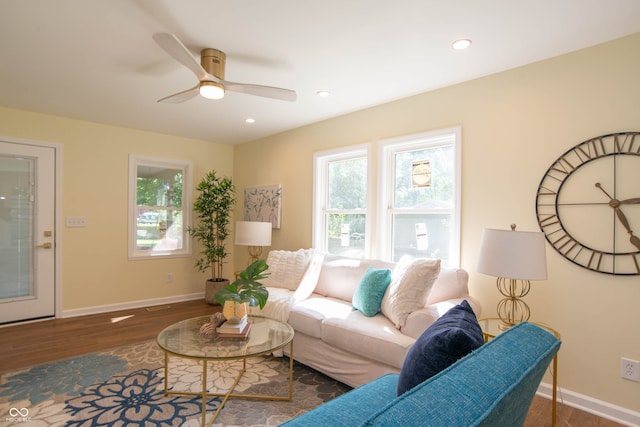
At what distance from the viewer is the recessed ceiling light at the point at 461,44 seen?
7.52 feet

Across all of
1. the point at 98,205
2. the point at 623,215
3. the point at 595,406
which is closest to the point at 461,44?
the point at 623,215

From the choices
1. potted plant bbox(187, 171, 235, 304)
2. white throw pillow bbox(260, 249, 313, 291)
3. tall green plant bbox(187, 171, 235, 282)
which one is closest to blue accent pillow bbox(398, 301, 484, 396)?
white throw pillow bbox(260, 249, 313, 291)

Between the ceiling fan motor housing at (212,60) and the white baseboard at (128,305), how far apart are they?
363 cm

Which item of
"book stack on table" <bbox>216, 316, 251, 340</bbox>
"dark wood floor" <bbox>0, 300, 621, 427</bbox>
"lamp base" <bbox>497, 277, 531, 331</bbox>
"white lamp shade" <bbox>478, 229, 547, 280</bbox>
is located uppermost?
"white lamp shade" <bbox>478, 229, 547, 280</bbox>

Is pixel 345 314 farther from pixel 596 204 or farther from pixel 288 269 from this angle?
pixel 596 204

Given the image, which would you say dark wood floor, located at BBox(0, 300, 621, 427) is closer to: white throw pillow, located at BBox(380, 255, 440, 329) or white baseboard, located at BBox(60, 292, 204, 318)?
white baseboard, located at BBox(60, 292, 204, 318)

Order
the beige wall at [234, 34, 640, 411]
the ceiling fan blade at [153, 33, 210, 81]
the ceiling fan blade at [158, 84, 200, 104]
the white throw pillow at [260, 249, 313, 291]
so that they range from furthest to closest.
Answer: the white throw pillow at [260, 249, 313, 291]
the ceiling fan blade at [158, 84, 200, 104]
the beige wall at [234, 34, 640, 411]
the ceiling fan blade at [153, 33, 210, 81]

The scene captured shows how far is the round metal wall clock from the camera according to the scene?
2172mm

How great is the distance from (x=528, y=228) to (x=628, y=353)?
0.96 meters

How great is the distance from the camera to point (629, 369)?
84.9 inches

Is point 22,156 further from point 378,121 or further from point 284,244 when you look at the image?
point 378,121

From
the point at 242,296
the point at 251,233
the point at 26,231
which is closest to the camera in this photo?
the point at 242,296

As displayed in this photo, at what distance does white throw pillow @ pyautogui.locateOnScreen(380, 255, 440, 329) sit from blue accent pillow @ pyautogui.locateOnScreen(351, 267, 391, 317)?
0.41ft

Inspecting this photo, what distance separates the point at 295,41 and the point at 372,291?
1933 millimetres
